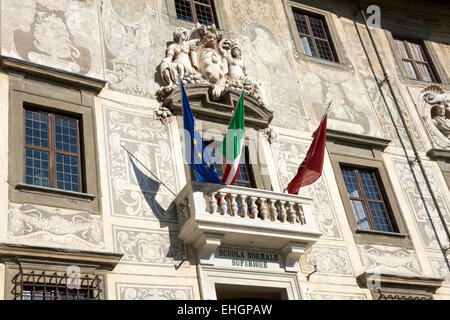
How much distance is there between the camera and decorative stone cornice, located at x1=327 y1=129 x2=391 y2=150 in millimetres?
17438

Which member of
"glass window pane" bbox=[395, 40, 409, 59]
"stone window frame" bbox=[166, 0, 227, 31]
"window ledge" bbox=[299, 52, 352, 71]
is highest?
"glass window pane" bbox=[395, 40, 409, 59]

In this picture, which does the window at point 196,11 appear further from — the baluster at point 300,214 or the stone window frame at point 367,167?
the baluster at point 300,214

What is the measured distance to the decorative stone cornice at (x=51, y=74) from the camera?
43.8ft

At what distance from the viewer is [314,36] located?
20.0m

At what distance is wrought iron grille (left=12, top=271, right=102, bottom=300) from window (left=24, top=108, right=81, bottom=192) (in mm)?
1986

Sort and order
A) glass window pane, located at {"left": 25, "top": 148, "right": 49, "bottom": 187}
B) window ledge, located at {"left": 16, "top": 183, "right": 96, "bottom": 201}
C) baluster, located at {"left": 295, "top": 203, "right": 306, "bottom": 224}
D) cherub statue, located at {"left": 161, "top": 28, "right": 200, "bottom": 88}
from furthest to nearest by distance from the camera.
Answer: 1. cherub statue, located at {"left": 161, "top": 28, "right": 200, "bottom": 88}
2. baluster, located at {"left": 295, "top": 203, "right": 306, "bottom": 224}
3. glass window pane, located at {"left": 25, "top": 148, "right": 49, "bottom": 187}
4. window ledge, located at {"left": 16, "top": 183, "right": 96, "bottom": 201}

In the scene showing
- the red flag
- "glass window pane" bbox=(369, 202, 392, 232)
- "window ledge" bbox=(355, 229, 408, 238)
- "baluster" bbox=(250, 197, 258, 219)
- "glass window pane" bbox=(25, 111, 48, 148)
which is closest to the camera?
"glass window pane" bbox=(25, 111, 48, 148)

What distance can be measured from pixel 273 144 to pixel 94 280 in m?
6.22

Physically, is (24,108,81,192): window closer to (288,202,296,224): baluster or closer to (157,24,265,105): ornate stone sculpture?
(157,24,265,105): ornate stone sculpture

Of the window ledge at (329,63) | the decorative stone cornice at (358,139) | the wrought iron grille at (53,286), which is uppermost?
the window ledge at (329,63)

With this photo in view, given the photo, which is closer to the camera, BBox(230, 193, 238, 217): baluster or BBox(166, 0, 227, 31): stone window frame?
BBox(230, 193, 238, 217): baluster

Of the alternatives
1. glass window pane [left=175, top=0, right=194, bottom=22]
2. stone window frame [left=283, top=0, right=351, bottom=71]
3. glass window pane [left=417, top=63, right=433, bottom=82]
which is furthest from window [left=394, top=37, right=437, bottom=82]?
glass window pane [left=175, top=0, right=194, bottom=22]

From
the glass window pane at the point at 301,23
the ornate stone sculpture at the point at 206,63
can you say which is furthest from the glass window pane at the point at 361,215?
the glass window pane at the point at 301,23
